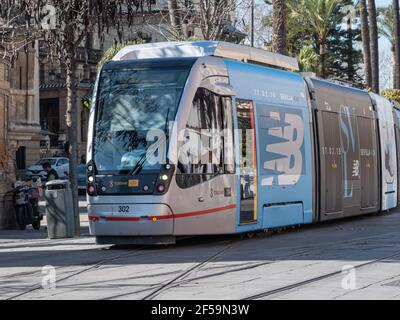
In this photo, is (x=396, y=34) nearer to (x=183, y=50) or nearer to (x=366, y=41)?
(x=366, y=41)

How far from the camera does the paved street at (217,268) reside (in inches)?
414

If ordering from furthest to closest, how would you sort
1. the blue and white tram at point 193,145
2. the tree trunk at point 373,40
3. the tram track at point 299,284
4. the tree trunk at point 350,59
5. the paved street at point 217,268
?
the tree trunk at point 350,59 < the tree trunk at point 373,40 < the blue and white tram at point 193,145 < the paved street at point 217,268 < the tram track at point 299,284

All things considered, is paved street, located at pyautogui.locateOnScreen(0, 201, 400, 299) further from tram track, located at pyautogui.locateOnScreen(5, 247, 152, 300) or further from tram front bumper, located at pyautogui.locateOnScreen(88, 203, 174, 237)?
tram front bumper, located at pyautogui.locateOnScreen(88, 203, 174, 237)

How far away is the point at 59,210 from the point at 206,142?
5146 mm

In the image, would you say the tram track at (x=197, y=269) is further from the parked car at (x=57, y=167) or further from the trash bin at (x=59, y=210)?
the parked car at (x=57, y=167)

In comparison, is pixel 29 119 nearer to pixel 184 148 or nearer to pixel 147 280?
pixel 184 148

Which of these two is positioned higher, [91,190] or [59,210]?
[91,190]

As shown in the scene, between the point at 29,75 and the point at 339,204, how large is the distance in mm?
26552

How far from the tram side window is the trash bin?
4770 millimetres

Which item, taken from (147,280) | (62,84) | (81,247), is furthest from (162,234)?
(62,84)

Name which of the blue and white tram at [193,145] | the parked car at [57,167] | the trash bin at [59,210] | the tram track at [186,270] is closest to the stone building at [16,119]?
the parked car at [57,167]

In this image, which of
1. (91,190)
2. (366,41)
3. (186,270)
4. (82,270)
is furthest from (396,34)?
(82,270)

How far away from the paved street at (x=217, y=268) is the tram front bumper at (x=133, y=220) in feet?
1.29

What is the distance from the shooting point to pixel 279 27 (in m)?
28.2
